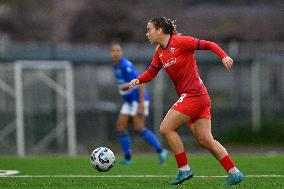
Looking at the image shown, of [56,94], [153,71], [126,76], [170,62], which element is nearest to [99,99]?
[56,94]

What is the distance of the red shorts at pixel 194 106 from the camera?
11.7 m

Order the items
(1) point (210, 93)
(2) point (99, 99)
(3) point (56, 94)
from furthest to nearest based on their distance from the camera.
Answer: (1) point (210, 93) < (2) point (99, 99) < (3) point (56, 94)

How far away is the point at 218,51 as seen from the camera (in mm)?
11438

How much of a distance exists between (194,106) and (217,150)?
610mm

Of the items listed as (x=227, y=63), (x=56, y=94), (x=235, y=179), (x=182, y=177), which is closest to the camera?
(x=227, y=63)

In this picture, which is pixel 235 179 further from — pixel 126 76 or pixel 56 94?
pixel 56 94

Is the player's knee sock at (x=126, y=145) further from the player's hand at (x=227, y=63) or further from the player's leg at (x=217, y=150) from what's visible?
the player's hand at (x=227, y=63)

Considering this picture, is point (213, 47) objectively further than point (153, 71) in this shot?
No

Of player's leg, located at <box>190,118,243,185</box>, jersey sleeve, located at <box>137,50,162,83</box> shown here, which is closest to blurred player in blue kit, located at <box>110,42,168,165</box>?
jersey sleeve, located at <box>137,50,162,83</box>

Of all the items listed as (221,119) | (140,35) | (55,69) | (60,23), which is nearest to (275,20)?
(140,35)

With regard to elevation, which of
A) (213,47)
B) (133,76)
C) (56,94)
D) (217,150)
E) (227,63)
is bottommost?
(217,150)

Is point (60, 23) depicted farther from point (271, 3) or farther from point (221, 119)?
point (221, 119)

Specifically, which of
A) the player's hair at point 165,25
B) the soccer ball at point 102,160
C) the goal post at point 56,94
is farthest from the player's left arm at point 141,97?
the player's hair at point 165,25

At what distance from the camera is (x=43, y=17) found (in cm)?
4306
